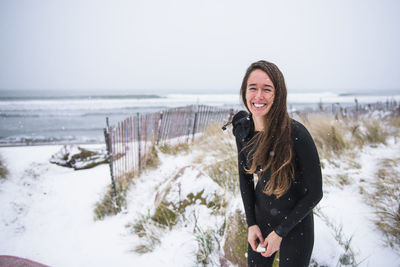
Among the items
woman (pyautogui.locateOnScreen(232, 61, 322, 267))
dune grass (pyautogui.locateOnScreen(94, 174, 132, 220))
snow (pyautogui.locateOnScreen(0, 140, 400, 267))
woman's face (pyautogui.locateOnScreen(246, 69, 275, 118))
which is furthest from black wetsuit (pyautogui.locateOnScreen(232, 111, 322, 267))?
dune grass (pyautogui.locateOnScreen(94, 174, 132, 220))

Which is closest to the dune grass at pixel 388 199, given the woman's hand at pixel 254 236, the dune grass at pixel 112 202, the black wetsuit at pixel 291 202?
the black wetsuit at pixel 291 202

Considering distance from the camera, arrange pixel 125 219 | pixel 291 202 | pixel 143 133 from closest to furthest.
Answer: pixel 291 202 → pixel 125 219 → pixel 143 133

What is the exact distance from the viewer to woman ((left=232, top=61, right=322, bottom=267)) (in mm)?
1190

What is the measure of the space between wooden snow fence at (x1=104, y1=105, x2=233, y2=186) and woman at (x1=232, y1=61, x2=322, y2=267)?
3038 millimetres

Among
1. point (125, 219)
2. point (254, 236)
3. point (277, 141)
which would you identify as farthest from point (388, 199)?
point (125, 219)

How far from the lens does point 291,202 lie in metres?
1.35

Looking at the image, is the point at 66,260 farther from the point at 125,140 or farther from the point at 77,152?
the point at 77,152

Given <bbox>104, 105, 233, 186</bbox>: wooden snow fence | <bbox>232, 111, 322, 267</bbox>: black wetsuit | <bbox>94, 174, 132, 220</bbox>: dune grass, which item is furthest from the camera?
<bbox>104, 105, 233, 186</bbox>: wooden snow fence

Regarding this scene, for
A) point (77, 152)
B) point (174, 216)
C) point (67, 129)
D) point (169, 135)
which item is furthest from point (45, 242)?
point (67, 129)

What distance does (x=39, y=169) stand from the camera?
5223mm

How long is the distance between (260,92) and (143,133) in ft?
14.5

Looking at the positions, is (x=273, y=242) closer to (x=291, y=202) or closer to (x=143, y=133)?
(x=291, y=202)

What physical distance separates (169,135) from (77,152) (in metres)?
2.60

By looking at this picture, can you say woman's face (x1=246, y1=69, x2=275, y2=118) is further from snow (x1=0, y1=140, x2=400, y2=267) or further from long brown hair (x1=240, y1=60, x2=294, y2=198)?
snow (x1=0, y1=140, x2=400, y2=267)
